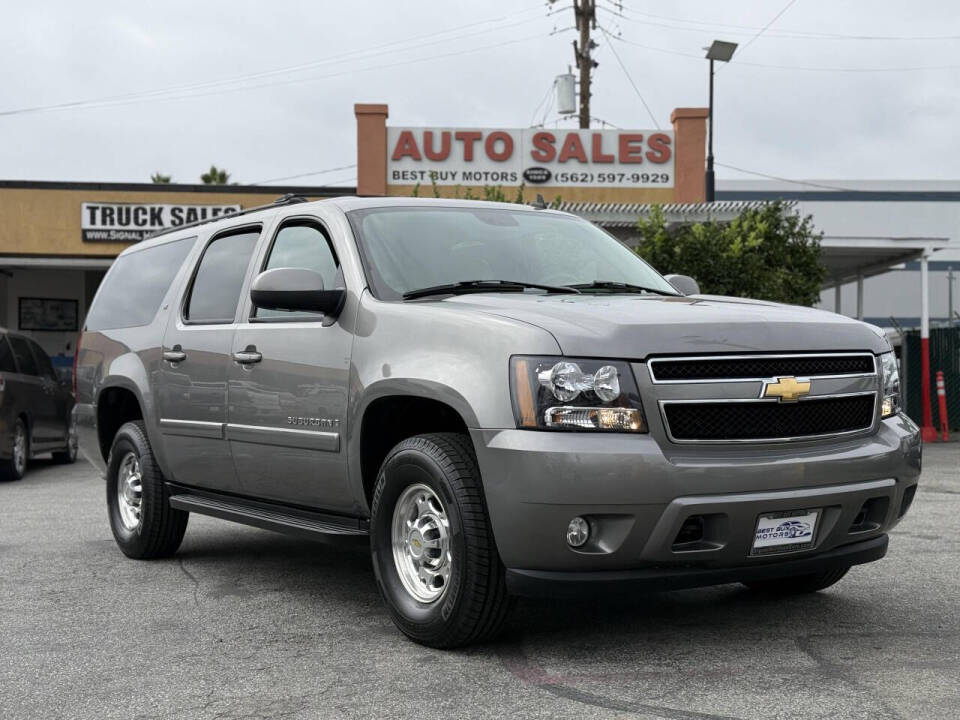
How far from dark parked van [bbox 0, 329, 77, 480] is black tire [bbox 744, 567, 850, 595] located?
868 cm

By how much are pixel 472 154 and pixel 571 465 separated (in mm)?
21067

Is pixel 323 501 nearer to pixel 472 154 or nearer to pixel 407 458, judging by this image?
pixel 407 458

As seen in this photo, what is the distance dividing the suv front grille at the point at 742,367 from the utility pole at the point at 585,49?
88.5ft

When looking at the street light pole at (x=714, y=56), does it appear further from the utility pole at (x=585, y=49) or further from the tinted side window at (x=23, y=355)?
the tinted side window at (x=23, y=355)

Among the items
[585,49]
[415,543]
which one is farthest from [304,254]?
[585,49]

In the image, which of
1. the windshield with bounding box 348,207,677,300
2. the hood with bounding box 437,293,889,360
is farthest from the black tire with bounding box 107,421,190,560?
the hood with bounding box 437,293,889,360

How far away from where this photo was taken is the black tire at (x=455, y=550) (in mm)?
4367

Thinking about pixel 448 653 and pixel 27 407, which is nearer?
pixel 448 653

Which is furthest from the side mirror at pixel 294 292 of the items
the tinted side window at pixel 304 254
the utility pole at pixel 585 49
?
the utility pole at pixel 585 49

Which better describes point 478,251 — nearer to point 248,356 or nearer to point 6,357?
point 248,356

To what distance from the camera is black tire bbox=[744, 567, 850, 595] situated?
5.49 meters

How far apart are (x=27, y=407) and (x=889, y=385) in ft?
37.1

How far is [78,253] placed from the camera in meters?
23.9

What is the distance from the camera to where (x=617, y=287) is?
5590 millimetres
